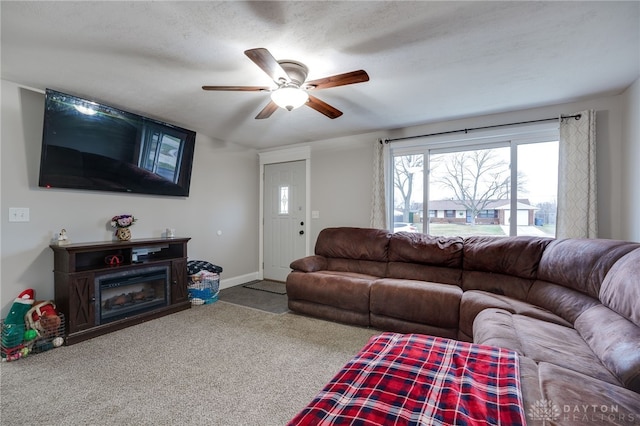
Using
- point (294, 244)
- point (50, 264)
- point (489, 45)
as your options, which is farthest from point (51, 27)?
point (294, 244)

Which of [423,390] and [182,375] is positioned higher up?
[423,390]

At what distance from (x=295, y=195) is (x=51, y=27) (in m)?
3.42

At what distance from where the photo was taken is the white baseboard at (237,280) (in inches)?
176

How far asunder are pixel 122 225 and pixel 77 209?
43 centimetres

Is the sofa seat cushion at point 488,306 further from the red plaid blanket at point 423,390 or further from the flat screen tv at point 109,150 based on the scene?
the flat screen tv at point 109,150

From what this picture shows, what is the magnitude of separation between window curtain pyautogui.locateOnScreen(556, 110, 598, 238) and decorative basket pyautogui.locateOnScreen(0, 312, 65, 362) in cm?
490

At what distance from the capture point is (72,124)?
269 cm

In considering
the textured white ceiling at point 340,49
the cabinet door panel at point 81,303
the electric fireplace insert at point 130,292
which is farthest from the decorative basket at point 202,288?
the textured white ceiling at point 340,49

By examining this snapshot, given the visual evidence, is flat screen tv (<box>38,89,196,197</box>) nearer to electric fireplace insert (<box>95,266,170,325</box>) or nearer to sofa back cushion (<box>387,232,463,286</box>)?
electric fireplace insert (<box>95,266,170,325</box>)

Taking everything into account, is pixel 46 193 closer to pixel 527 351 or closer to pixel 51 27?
pixel 51 27

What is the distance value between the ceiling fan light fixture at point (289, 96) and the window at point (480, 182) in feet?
6.92

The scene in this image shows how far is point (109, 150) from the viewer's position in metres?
2.99

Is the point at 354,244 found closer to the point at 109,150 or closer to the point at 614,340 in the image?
the point at 614,340

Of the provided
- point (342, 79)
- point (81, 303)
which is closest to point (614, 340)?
point (342, 79)
